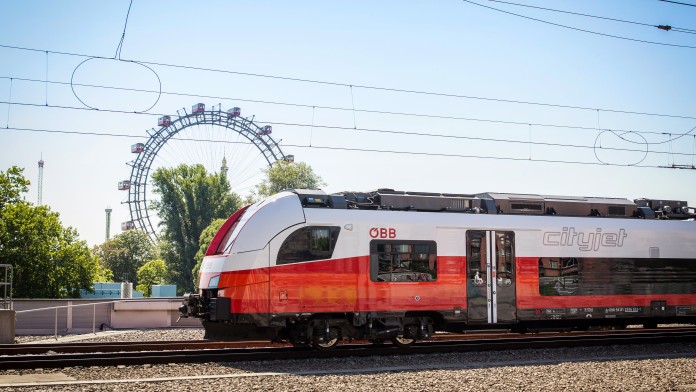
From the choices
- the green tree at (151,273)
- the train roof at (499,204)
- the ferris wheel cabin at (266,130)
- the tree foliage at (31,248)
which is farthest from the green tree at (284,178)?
the train roof at (499,204)

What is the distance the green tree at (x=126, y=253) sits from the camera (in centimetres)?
14312

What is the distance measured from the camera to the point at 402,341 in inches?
750

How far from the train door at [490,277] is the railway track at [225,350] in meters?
0.73

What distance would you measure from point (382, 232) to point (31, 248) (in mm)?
47277

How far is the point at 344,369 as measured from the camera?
15461 millimetres

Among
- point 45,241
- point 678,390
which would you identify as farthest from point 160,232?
point 678,390

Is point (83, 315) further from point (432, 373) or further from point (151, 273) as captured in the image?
point (151, 273)

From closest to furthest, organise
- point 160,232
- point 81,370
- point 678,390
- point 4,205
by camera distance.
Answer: point 678,390, point 81,370, point 4,205, point 160,232

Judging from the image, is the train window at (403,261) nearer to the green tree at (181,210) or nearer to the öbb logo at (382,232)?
the öbb logo at (382,232)

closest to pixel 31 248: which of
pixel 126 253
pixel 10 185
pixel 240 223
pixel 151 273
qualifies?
pixel 10 185

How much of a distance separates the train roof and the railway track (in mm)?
3295

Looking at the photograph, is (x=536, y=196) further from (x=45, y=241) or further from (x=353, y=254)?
(x=45, y=241)

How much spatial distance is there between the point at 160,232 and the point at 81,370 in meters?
84.1

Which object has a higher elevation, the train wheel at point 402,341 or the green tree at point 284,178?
the green tree at point 284,178
